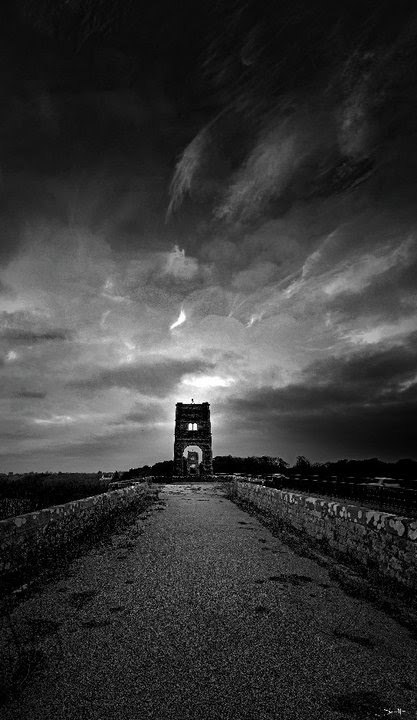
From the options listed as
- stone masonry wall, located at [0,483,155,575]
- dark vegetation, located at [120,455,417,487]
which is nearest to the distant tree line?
dark vegetation, located at [120,455,417,487]

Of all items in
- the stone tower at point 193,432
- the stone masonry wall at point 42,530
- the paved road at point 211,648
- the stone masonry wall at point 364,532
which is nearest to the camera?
the paved road at point 211,648

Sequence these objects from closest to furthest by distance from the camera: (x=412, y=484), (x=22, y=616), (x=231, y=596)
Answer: (x=22, y=616) < (x=231, y=596) < (x=412, y=484)

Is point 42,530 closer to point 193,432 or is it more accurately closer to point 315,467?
point 315,467

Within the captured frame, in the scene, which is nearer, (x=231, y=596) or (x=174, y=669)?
(x=174, y=669)

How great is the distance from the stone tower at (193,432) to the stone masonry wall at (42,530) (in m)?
25.6

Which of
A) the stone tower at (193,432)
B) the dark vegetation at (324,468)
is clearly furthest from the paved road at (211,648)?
the stone tower at (193,432)

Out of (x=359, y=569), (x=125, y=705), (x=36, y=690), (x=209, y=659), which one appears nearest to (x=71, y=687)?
(x=36, y=690)

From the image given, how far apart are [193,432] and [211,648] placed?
32.4m

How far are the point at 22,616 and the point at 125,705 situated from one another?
188 centimetres

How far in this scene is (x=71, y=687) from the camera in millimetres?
2459

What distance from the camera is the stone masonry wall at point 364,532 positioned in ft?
13.6

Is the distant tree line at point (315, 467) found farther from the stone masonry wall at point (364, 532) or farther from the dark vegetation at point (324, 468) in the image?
the stone masonry wall at point (364, 532)

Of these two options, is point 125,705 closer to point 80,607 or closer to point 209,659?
point 209,659

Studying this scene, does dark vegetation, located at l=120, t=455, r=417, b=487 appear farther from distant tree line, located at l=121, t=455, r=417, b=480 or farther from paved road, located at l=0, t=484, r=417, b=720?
paved road, located at l=0, t=484, r=417, b=720
